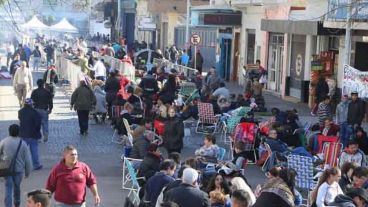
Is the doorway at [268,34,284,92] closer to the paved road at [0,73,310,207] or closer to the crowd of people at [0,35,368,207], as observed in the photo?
the crowd of people at [0,35,368,207]

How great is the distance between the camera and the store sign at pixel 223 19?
43062mm

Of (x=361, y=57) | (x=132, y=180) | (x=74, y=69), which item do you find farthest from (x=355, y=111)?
(x=74, y=69)

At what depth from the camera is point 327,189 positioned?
12.0 metres

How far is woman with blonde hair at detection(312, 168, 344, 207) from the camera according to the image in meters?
11.9

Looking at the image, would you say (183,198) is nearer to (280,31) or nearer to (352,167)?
(352,167)

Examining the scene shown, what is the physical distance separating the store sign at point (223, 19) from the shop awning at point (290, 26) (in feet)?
17.4

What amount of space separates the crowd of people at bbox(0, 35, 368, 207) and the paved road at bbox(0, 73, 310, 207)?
0.38 meters

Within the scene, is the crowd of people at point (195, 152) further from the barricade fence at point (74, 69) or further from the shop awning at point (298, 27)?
the shop awning at point (298, 27)

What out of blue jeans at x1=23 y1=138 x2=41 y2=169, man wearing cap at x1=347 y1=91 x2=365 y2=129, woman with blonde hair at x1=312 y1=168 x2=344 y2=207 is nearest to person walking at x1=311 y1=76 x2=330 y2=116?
man wearing cap at x1=347 y1=91 x2=365 y2=129

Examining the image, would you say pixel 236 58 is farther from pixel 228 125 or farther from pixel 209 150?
pixel 209 150

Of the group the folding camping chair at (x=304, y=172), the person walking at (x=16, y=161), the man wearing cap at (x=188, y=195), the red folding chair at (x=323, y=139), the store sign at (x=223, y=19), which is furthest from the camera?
the store sign at (x=223, y=19)

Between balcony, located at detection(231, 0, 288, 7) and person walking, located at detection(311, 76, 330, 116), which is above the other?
balcony, located at detection(231, 0, 288, 7)

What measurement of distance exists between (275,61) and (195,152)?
2078 centimetres

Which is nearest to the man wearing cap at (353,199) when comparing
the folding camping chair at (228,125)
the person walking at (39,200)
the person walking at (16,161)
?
the person walking at (39,200)
